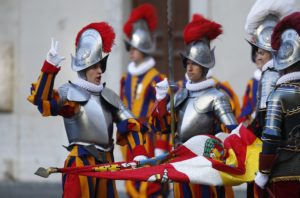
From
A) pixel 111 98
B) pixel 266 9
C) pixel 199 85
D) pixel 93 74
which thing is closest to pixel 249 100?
pixel 266 9

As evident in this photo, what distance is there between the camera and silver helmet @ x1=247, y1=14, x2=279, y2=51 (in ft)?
32.9

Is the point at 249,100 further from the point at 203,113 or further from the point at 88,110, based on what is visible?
the point at 88,110

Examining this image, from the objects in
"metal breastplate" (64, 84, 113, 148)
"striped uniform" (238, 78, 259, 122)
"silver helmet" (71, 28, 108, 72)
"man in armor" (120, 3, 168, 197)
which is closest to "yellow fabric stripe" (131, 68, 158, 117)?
"man in armor" (120, 3, 168, 197)

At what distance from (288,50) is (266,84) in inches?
46.0

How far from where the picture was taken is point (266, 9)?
1037 cm

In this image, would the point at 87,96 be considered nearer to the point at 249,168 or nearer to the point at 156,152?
the point at 249,168

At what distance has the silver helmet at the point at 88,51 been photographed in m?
9.40

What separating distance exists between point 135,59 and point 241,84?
163 centimetres

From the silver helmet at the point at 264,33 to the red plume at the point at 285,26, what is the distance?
3.99ft

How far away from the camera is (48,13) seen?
Answer: 15.1 metres

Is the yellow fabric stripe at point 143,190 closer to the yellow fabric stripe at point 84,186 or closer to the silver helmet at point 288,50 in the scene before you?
the yellow fabric stripe at point 84,186

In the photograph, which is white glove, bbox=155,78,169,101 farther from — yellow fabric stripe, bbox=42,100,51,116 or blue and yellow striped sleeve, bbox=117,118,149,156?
yellow fabric stripe, bbox=42,100,51,116

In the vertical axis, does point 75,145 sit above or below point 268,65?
below

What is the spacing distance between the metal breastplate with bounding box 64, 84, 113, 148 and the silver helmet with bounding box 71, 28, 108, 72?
241mm
